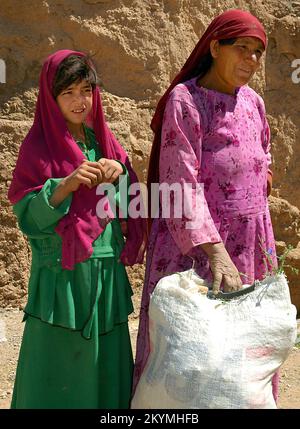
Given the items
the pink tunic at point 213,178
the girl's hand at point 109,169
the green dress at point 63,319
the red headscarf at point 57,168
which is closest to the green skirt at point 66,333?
the green dress at point 63,319

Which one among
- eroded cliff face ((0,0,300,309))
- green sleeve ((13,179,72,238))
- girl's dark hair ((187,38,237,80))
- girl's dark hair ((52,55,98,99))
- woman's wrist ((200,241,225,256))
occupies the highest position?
eroded cliff face ((0,0,300,309))

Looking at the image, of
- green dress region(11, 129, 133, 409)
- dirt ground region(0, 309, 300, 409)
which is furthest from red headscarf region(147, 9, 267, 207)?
dirt ground region(0, 309, 300, 409)

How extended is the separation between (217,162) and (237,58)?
40 centimetres

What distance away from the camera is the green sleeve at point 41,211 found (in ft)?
9.50

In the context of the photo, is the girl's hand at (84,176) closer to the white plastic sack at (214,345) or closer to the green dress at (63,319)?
the green dress at (63,319)

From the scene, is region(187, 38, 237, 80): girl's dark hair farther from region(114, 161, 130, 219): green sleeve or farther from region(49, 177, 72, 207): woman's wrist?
region(49, 177, 72, 207): woman's wrist

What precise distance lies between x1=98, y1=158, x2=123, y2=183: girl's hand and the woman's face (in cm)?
54

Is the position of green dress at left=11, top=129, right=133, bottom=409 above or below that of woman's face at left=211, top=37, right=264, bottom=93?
below

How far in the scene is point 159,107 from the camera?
3131 mm

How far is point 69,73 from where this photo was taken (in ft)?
9.73

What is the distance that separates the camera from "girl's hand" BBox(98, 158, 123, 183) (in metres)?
2.96

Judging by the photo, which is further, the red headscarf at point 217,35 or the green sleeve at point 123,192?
the green sleeve at point 123,192

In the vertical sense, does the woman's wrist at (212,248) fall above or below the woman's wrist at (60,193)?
below

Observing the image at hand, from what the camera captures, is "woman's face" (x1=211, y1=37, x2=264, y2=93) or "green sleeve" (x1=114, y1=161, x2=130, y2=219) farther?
"green sleeve" (x1=114, y1=161, x2=130, y2=219)
